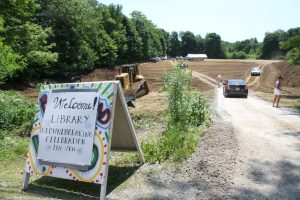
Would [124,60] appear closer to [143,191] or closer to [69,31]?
[69,31]

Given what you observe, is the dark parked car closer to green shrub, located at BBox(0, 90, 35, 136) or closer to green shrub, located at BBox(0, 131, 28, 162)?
green shrub, located at BBox(0, 90, 35, 136)

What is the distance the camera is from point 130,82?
2602 centimetres

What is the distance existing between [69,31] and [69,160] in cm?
4239

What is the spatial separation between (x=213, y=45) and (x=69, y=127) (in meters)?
186

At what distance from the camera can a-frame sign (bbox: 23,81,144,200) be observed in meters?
6.44

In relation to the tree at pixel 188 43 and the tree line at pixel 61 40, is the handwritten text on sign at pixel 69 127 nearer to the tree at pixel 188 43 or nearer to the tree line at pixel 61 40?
the tree line at pixel 61 40

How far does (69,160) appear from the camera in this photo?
21.8 feet

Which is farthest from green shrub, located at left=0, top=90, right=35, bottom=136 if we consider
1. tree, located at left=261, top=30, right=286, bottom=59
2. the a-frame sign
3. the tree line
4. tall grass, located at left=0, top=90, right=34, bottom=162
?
tree, located at left=261, top=30, right=286, bottom=59

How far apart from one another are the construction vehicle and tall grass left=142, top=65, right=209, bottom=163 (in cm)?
947

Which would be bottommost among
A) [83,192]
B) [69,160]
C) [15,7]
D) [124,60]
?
[124,60]

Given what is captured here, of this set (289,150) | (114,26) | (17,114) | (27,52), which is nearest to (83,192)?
(289,150)

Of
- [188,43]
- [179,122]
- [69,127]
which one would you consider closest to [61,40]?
[179,122]

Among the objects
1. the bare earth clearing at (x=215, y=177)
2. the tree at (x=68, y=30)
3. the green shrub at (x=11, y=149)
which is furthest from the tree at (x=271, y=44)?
the green shrub at (x=11, y=149)

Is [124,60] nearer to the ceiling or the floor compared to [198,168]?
nearer to the floor
